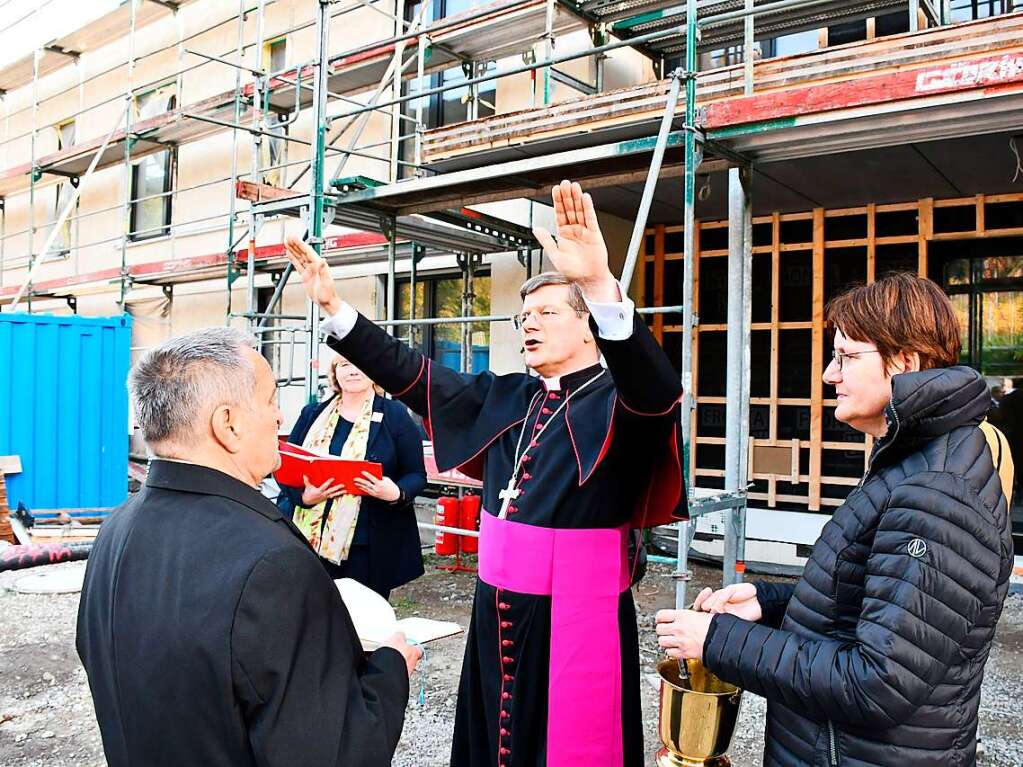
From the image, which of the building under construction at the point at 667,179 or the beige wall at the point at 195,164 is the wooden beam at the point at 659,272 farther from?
the beige wall at the point at 195,164

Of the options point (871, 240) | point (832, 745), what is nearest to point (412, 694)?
point (832, 745)

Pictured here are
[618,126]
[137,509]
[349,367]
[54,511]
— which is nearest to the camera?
[137,509]

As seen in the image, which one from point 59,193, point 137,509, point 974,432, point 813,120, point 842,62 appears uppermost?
point 59,193

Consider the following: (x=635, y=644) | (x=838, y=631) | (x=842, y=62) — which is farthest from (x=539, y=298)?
(x=842, y=62)

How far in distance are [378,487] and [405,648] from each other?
2.23 meters

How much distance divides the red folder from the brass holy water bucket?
2125 mm

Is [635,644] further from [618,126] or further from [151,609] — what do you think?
[618,126]

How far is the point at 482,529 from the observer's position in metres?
2.70

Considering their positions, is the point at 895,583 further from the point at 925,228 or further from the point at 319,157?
the point at 925,228

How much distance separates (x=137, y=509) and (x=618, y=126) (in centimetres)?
488

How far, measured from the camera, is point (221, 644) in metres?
1.35

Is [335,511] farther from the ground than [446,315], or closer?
closer

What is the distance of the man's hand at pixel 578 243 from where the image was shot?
1859 millimetres

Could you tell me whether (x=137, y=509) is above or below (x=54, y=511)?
above
